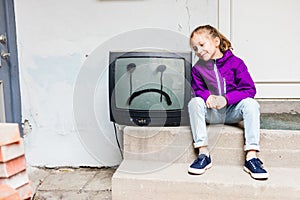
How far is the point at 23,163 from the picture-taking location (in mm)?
997

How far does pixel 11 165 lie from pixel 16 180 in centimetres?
6

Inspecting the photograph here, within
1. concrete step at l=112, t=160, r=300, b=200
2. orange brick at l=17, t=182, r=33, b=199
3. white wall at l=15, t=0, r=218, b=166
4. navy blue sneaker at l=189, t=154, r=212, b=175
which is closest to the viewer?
orange brick at l=17, t=182, r=33, b=199

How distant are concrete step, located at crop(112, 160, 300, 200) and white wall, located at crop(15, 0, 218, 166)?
653 millimetres

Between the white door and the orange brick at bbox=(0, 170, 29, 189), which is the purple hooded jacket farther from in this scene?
the orange brick at bbox=(0, 170, 29, 189)

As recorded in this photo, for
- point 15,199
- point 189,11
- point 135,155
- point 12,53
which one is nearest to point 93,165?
point 135,155

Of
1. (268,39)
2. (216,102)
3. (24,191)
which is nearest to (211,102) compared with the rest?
(216,102)

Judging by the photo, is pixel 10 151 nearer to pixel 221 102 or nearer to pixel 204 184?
pixel 204 184

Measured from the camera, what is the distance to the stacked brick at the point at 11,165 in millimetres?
895

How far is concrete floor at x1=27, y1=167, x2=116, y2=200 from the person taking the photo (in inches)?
71.7

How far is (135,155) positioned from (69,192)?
0.46 metres

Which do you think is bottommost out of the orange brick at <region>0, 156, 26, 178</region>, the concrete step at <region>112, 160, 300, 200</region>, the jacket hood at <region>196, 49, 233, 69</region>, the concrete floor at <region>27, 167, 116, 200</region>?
the concrete floor at <region>27, 167, 116, 200</region>

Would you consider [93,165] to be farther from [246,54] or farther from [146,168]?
[246,54]

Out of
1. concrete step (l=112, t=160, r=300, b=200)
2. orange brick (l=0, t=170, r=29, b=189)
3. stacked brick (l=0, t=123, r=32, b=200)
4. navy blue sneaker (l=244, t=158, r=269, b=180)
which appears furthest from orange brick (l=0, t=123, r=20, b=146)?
navy blue sneaker (l=244, t=158, r=269, b=180)

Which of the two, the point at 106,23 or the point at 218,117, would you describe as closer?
the point at 218,117
